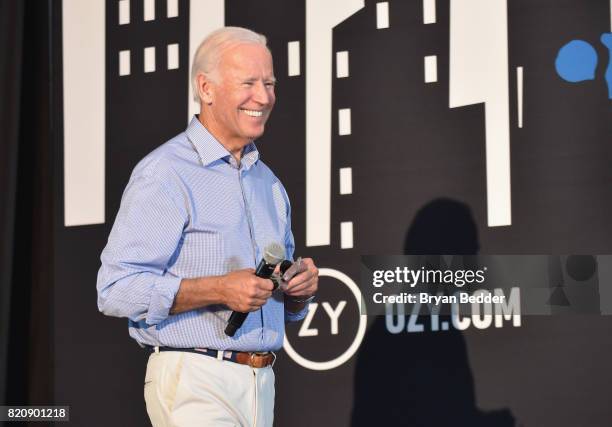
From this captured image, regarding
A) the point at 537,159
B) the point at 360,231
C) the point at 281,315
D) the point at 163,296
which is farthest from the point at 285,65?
the point at 163,296

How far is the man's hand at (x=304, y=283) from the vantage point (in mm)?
2018

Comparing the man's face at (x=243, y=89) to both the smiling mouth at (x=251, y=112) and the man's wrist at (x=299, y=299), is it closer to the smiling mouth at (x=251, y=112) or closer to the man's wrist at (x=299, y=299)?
the smiling mouth at (x=251, y=112)

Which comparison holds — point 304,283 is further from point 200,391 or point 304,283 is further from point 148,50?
point 148,50

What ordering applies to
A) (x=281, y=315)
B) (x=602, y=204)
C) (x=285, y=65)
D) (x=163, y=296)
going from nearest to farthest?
(x=163, y=296) < (x=281, y=315) < (x=602, y=204) < (x=285, y=65)

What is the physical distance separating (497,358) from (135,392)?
1.58 metres

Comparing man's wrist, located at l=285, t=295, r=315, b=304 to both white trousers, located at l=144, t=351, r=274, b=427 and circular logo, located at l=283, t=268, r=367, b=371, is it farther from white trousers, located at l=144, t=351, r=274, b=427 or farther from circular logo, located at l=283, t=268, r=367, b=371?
circular logo, located at l=283, t=268, r=367, b=371

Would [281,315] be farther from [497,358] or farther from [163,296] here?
[497,358]

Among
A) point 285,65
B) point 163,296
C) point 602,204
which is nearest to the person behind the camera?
point 163,296

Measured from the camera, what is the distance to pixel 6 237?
3812mm

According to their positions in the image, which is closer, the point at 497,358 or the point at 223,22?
the point at 497,358

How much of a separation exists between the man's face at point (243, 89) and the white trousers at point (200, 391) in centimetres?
59

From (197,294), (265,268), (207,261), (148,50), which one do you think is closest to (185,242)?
(207,261)

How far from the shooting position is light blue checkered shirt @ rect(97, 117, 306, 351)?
192 cm

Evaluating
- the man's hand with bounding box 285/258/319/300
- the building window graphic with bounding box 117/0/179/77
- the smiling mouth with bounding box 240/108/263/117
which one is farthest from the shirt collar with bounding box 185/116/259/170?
the building window graphic with bounding box 117/0/179/77
